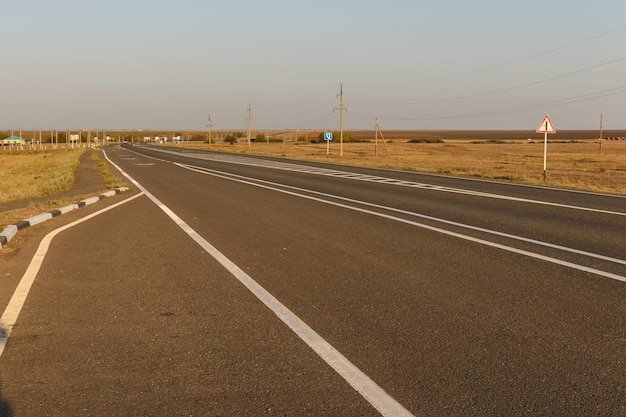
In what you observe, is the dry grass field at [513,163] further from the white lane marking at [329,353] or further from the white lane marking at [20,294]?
the white lane marking at [20,294]

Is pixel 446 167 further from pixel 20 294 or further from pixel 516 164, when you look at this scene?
pixel 20 294

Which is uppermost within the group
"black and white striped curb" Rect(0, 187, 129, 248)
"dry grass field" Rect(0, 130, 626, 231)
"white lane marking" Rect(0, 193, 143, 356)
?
"dry grass field" Rect(0, 130, 626, 231)

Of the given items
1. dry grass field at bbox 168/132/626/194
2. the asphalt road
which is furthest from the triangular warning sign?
the asphalt road

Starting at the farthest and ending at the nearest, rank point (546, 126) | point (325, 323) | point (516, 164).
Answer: point (516, 164) < point (546, 126) < point (325, 323)

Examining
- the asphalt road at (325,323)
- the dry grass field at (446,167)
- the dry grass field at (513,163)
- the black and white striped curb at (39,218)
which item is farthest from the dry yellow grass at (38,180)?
the dry grass field at (513,163)

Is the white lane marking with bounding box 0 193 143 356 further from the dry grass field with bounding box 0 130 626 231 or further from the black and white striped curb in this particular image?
the dry grass field with bounding box 0 130 626 231

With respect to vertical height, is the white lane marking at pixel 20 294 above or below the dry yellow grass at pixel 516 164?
below

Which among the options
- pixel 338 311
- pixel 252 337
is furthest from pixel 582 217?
pixel 252 337

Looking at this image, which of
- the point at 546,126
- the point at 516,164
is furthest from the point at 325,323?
the point at 516,164

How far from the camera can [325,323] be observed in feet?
18.1

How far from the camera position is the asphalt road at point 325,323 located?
398 centimetres

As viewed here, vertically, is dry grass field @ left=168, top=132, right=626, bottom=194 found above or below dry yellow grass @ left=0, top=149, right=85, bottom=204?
above

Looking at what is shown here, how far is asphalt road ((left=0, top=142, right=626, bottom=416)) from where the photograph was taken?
157 inches

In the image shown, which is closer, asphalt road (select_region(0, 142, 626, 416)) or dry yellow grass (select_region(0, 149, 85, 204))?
A: asphalt road (select_region(0, 142, 626, 416))
